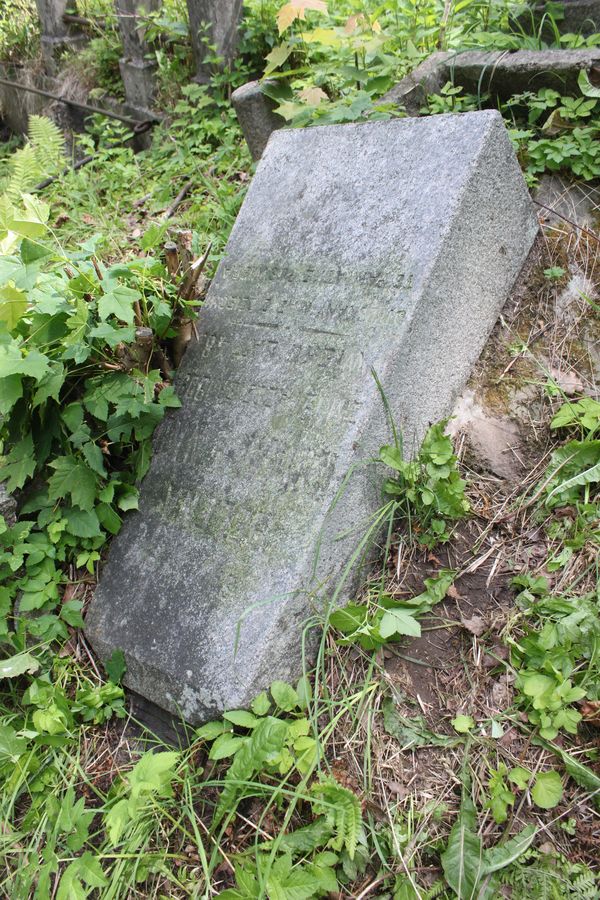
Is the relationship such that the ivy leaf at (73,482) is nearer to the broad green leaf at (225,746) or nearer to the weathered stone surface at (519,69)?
the broad green leaf at (225,746)

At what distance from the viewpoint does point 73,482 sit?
2.13m

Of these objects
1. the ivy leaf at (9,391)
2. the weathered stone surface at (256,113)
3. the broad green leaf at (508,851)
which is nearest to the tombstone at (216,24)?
the weathered stone surface at (256,113)

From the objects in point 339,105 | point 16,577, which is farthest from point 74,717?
point 339,105

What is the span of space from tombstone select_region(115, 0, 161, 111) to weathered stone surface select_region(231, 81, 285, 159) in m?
1.72

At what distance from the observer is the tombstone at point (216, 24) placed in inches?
154

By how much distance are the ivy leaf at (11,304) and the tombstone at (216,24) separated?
2.84 m

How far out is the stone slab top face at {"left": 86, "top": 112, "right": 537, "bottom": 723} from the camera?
1828 millimetres

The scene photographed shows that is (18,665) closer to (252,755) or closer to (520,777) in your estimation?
(252,755)

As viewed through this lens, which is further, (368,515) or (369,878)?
(368,515)

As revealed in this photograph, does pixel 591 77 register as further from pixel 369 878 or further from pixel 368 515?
pixel 369 878

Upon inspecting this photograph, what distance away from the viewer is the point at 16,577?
7.05 ft

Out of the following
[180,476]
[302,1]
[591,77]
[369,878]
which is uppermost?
[302,1]

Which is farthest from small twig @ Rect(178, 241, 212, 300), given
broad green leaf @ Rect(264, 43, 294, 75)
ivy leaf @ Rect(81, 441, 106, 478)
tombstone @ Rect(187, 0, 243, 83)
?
tombstone @ Rect(187, 0, 243, 83)

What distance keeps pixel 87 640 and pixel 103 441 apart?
66 cm
